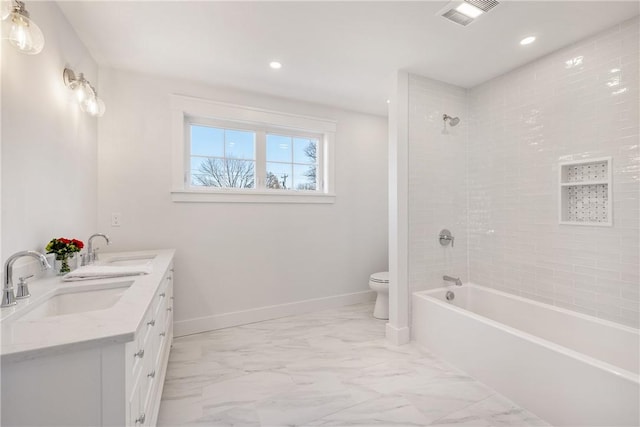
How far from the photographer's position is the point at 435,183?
8.91ft

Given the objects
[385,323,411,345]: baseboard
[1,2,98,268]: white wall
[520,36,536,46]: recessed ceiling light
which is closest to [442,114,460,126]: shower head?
[520,36,536,46]: recessed ceiling light

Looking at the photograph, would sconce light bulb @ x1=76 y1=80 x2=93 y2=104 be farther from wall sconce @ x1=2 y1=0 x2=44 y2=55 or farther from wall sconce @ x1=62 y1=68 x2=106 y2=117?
wall sconce @ x1=2 y1=0 x2=44 y2=55

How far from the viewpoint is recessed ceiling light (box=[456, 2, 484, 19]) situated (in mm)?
1737

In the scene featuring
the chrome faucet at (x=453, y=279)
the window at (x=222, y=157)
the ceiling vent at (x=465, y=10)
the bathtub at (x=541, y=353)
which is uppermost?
the ceiling vent at (x=465, y=10)

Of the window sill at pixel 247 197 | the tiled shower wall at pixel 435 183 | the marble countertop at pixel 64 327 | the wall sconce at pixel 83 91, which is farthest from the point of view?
the window sill at pixel 247 197

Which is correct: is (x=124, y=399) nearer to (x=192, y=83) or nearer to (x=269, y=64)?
(x=269, y=64)

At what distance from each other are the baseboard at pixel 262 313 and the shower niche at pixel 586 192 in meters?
2.23

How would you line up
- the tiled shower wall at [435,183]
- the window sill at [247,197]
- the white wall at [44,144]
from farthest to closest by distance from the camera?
the window sill at [247,197] < the tiled shower wall at [435,183] < the white wall at [44,144]

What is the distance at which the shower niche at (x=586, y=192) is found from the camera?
6.51ft

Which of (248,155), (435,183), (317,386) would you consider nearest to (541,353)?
(317,386)

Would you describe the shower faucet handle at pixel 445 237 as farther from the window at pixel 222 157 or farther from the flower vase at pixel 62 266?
the flower vase at pixel 62 266

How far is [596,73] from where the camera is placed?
79.1 inches

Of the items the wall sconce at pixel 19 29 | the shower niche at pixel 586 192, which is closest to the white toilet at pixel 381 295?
the shower niche at pixel 586 192

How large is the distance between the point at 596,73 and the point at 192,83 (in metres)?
3.22
